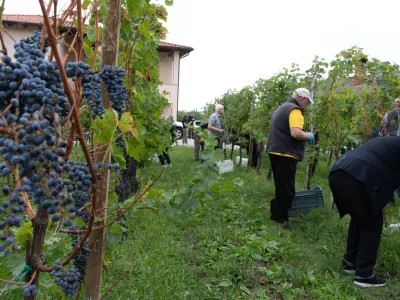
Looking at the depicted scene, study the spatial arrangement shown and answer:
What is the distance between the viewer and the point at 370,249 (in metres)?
3.00

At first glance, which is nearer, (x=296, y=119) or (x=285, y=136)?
(x=296, y=119)

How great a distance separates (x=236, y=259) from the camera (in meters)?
3.51

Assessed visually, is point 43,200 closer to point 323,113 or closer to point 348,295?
point 348,295

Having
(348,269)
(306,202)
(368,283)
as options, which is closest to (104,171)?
(368,283)

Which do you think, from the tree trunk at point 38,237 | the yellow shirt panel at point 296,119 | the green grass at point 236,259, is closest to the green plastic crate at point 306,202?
the green grass at point 236,259

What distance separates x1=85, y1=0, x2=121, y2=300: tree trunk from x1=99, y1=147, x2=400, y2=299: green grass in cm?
87

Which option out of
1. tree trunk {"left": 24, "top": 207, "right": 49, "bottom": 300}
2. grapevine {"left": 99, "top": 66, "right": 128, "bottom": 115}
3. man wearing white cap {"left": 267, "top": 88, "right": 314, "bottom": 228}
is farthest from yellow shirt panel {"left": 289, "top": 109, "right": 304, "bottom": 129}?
tree trunk {"left": 24, "top": 207, "right": 49, "bottom": 300}

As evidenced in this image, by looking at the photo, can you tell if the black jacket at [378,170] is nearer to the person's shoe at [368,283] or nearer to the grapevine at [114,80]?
the person's shoe at [368,283]

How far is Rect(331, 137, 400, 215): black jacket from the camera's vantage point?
288cm

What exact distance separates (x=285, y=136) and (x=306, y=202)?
129cm

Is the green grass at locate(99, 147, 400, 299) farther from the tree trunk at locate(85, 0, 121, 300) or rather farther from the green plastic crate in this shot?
the tree trunk at locate(85, 0, 121, 300)

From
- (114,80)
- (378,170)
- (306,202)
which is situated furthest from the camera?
(306,202)

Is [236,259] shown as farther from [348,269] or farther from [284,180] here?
[284,180]

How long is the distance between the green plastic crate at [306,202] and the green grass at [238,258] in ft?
0.46
